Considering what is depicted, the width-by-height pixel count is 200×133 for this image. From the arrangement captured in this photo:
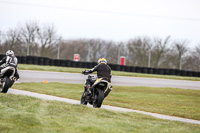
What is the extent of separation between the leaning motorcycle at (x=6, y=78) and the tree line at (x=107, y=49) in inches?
1428

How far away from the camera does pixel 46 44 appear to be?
2559 inches

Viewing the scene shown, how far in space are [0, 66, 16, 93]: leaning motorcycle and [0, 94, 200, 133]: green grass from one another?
283cm

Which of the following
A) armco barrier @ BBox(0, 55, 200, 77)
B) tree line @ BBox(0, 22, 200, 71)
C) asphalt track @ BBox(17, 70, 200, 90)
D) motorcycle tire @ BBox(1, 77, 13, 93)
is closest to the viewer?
motorcycle tire @ BBox(1, 77, 13, 93)

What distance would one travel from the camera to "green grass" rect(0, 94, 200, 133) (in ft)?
22.6

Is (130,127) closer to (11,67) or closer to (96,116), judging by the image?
(96,116)

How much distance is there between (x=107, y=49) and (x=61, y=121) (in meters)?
83.3

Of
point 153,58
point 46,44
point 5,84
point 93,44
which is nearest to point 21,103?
point 5,84

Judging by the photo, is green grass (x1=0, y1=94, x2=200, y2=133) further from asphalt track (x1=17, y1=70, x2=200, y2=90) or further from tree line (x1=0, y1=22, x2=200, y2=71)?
tree line (x1=0, y1=22, x2=200, y2=71)

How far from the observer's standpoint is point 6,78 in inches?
512

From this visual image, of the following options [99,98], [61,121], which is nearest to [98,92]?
[99,98]

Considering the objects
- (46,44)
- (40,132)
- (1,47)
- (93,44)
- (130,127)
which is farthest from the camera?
(93,44)

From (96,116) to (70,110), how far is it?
86cm

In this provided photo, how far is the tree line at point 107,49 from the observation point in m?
59.9

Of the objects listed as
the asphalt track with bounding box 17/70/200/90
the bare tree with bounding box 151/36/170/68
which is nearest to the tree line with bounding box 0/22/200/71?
the bare tree with bounding box 151/36/170/68
